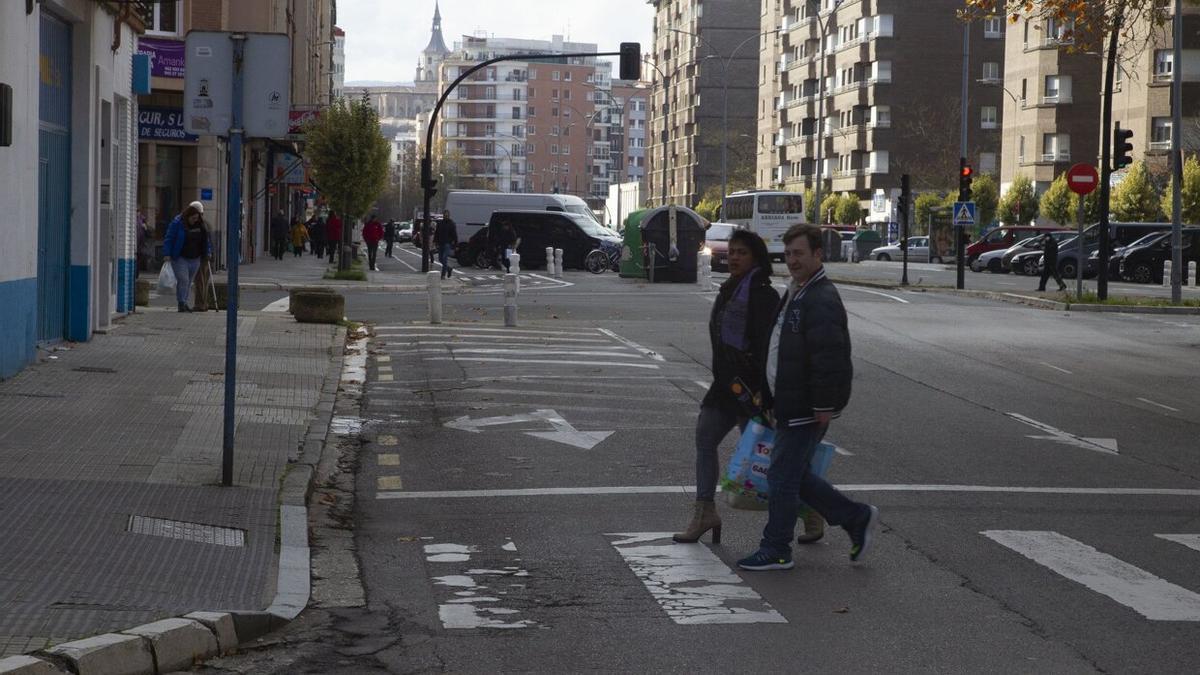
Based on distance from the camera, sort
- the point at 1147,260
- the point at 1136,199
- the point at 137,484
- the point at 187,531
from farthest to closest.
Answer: the point at 1136,199, the point at 1147,260, the point at 137,484, the point at 187,531

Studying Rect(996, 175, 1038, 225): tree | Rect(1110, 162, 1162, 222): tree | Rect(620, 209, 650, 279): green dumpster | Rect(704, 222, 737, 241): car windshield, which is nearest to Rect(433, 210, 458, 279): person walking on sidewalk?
Rect(620, 209, 650, 279): green dumpster

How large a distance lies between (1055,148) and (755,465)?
7940 cm

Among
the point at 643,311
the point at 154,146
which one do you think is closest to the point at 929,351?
the point at 643,311

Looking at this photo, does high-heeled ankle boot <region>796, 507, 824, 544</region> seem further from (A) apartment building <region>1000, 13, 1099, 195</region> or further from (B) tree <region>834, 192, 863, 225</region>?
(B) tree <region>834, 192, 863, 225</region>

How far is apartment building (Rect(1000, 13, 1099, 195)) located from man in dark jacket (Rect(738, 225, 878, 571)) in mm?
77498

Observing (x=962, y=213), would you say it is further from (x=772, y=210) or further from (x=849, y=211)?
(x=849, y=211)

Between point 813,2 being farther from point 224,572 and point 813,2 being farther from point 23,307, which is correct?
point 224,572

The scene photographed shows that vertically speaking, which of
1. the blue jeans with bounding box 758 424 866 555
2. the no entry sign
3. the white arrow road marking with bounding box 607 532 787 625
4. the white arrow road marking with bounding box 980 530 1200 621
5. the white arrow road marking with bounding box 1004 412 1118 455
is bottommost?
the white arrow road marking with bounding box 607 532 787 625

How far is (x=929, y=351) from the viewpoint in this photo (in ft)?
73.4

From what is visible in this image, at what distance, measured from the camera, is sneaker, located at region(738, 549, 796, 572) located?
323 inches

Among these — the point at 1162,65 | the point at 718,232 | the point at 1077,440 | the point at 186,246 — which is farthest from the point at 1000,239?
the point at 1077,440

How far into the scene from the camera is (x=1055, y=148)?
277 ft

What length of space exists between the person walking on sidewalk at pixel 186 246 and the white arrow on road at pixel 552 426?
481 inches

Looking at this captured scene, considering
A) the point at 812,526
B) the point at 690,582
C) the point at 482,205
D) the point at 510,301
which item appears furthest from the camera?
the point at 482,205
